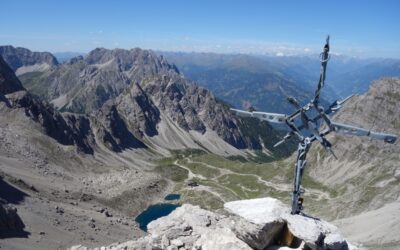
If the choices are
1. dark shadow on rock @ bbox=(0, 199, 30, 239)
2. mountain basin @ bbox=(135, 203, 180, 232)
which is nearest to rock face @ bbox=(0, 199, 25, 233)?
dark shadow on rock @ bbox=(0, 199, 30, 239)

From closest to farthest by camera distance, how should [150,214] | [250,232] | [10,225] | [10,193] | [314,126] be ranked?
[314,126] < [250,232] < [10,225] < [10,193] < [150,214]

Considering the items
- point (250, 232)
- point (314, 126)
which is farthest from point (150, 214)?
point (314, 126)

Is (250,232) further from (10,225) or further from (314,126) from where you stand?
(10,225)

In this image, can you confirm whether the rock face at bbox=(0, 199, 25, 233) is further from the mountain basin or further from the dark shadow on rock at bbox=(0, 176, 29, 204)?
the mountain basin

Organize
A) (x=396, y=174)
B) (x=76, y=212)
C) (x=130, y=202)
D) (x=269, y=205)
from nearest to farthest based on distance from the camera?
(x=269, y=205) → (x=76, y=212) → (x=396, y=174) → (x=130, y=202)

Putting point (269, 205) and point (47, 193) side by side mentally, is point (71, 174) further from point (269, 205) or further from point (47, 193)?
point (269, 205)

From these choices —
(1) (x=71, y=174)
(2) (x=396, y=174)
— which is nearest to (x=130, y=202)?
(1) (x=71, y=174)

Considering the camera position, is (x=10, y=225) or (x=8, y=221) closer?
(x=8, y=221)
